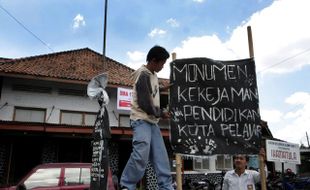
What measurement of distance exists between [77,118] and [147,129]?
15.3 metres

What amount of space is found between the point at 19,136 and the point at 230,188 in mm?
→ 13557

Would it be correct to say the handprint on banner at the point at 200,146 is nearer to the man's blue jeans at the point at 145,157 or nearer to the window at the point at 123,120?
the man's blue jeans at the point at 145,157

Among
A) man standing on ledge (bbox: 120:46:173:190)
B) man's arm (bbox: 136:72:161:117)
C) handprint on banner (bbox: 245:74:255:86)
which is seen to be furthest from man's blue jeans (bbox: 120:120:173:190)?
handprint on banner (bbox: 245:74:255:86)

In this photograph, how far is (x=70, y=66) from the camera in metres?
20.7

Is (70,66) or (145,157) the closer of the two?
(145,157)

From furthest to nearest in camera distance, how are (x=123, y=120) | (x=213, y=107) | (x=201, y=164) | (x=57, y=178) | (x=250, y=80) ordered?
(x=201, y=164) < (x=123, y=120) < (x=57, y=178) < (x=250, y=80) < (x=213, y=107)

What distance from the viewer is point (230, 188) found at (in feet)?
16.6

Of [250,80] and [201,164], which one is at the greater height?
[250,80]

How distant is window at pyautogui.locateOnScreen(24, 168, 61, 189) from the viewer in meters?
9.62

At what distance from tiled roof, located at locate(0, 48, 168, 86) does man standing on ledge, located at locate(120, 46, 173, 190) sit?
42.6 feet

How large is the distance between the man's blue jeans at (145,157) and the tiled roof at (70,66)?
13.2m

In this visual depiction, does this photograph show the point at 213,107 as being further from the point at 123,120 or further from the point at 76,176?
the point at 123,120

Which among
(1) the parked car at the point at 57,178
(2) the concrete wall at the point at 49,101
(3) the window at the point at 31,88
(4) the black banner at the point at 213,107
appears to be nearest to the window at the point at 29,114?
(2) the concrete wall at the point at 49,101

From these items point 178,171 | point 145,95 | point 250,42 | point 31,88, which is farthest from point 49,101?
point 145,95
